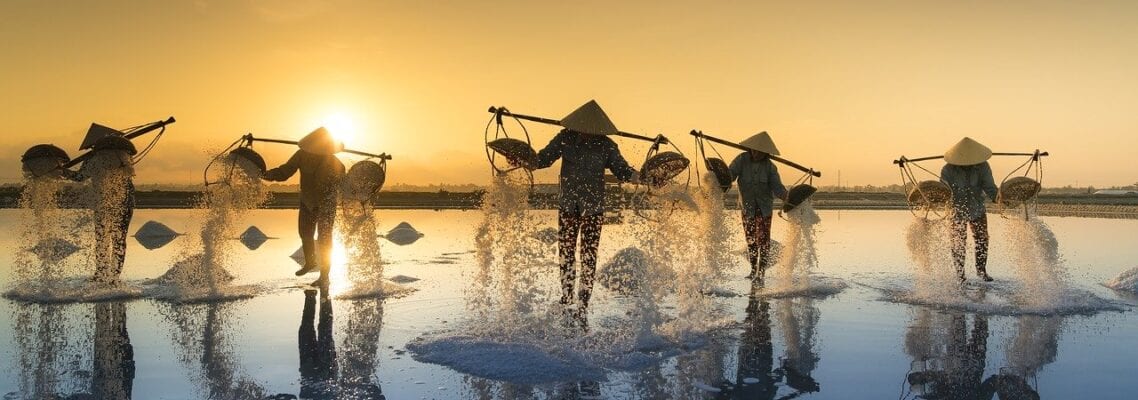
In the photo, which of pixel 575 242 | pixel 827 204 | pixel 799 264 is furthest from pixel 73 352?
pixel 827 204

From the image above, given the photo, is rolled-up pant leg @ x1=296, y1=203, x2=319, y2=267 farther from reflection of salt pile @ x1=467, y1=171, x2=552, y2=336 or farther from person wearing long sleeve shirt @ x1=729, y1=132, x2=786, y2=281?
person wearing long sleeve shirt @ x1=729, y1=132, x2=786, y2=281

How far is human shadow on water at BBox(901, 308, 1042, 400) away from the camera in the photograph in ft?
15.3

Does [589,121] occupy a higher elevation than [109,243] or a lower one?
higher

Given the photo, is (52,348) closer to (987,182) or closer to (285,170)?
(285,170)

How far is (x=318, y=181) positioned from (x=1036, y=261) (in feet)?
Result: 28.5

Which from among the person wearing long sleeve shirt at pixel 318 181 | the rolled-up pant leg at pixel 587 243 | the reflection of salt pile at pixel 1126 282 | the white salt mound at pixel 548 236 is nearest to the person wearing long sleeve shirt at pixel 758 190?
the rolled-up pant leg at pixel 587 243

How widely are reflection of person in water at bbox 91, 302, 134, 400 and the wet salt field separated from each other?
0.03m

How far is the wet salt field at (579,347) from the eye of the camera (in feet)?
15.6

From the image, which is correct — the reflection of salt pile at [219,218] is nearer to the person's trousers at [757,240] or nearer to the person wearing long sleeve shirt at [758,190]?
the person wearing long sleeve shirt at [758,190]

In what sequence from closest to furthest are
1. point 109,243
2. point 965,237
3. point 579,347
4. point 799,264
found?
point 579,347 → point 109,243 → point 799,264 → point 965,237

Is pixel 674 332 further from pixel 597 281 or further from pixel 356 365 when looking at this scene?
pixel 597 281

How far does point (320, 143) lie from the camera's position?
9.55 m

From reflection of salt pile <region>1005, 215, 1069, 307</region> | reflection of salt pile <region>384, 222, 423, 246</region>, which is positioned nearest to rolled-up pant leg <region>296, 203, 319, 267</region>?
reflection of salt pile <region>384, 222, 423, 246</region>

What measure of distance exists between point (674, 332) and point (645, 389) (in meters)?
1.79
